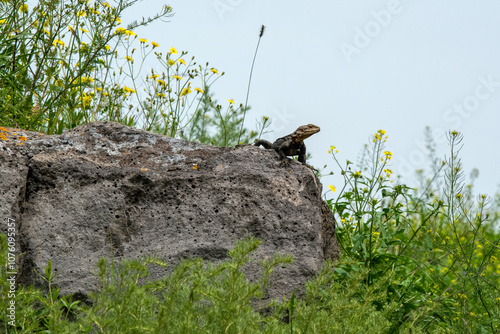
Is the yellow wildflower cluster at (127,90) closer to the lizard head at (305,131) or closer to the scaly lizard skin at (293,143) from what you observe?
the scaly lizard skin at (293,143)

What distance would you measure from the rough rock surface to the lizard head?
52 cm

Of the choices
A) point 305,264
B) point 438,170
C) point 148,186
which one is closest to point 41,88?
point 148,186

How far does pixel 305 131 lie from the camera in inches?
195

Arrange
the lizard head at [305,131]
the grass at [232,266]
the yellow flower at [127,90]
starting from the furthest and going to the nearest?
the yellow flower at [127,90]
the lizard head at [305,131]
the grass at [232,266]

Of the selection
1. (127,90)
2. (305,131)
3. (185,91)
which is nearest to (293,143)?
(305,131)

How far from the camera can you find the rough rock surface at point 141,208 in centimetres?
377

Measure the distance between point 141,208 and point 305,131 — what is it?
5.66 ft

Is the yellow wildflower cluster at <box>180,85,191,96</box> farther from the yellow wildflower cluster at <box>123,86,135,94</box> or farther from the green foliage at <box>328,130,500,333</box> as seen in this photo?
the green foliage at <box>328,130,500,333</box>

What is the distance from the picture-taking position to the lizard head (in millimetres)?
4816

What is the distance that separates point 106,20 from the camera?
581cm

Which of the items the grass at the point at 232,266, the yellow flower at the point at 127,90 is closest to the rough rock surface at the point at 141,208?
the grass at the point at 232,266

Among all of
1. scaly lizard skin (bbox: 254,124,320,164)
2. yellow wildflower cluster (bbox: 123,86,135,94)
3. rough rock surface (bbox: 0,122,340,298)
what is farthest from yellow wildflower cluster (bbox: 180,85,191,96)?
rough rock surface (bbox: 0,122,340,298)

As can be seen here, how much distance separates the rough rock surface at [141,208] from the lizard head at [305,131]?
519 mm

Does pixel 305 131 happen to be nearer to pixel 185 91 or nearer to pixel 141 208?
pixel 141 208
